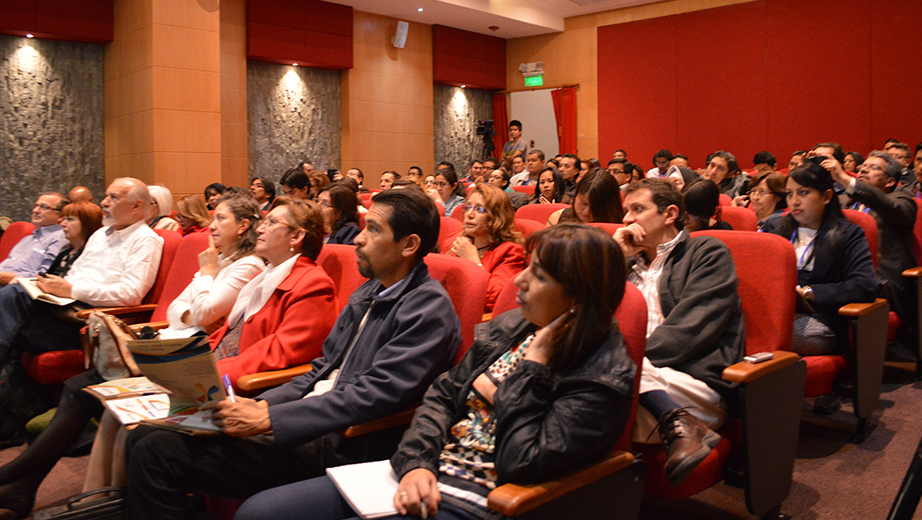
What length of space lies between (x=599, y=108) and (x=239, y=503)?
37.7 ft

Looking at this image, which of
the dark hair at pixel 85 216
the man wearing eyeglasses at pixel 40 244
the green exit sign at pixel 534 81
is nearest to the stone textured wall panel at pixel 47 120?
the man wearing eyeglasses at pixel 40 244

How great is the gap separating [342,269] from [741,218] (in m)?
2.27

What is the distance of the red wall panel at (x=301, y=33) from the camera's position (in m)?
9.36

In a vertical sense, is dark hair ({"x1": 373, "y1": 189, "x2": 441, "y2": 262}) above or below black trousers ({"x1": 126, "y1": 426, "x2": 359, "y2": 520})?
above

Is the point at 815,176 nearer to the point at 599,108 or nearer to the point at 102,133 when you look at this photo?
the point at 102,133

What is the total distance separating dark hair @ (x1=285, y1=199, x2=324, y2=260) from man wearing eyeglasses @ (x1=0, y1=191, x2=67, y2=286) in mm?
2433

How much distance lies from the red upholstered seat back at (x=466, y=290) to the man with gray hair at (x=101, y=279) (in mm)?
1807

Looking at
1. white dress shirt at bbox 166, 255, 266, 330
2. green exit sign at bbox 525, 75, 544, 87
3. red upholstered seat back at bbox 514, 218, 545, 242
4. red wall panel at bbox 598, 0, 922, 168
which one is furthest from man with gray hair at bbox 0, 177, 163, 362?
green exit sign at bbox 525, 75, 544, 87

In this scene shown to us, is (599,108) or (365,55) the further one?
(599,108)

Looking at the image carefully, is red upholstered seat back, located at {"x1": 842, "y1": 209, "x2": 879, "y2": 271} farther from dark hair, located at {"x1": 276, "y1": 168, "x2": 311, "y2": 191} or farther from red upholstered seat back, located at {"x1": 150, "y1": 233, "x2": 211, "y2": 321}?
dark hair, located at {"x1": 276, "y1": 168, "x2": 311, "y2": 191}

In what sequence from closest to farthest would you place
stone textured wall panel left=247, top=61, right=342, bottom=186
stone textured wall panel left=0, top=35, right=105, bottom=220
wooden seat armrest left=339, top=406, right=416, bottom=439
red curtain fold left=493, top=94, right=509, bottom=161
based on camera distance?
wooden seat armrest left=339, top=406, right=416, bottom=439 → stone textured wall panel left=0, top=35, right=105, bottom=220 → stone textured wall panel left=247, top=61, right=342, bottom=186 → red curtain fold left=493, top=94, right=509, bottom=161

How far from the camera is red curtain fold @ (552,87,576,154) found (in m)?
12.5

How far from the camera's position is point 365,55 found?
1072 centimetres

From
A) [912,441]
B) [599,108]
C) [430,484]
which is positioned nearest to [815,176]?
[912,441]
